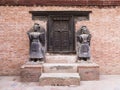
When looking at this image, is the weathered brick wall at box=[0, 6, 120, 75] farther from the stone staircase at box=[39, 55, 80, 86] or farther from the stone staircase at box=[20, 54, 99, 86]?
the stone staircase at box=[20, 54, 99, 86]

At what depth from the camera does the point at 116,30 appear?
9.59 m

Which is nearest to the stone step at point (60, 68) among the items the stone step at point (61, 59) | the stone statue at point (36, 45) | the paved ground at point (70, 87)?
the stone statue at point (36, 45)

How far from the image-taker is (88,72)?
8164 mm

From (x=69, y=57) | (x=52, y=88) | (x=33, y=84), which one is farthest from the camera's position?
(x=69, y=57)

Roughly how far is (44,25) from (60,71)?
84.1 inches

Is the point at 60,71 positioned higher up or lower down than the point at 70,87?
higher up

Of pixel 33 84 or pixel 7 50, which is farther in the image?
pixel 7 50

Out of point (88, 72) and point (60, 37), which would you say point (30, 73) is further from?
point (60, 37)

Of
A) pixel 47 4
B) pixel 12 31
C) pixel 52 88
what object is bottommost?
pixel 52 88

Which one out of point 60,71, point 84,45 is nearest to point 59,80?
point 60,71

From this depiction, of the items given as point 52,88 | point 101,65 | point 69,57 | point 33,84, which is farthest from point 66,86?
point 101,65

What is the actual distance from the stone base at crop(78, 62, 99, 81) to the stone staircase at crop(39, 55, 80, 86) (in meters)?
0.21

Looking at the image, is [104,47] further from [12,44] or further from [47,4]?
[12,44]

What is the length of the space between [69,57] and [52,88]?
2114 mm
